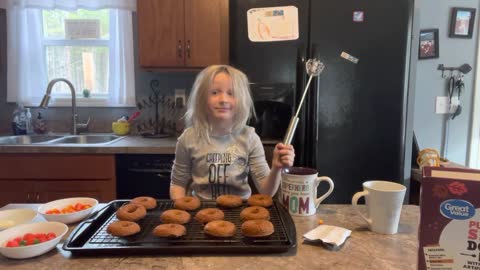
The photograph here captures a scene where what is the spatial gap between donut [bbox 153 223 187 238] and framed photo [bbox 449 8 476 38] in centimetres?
251

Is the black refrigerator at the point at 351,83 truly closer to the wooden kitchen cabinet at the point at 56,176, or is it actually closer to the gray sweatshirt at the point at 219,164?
the gray sweatshirt at the point at 219,164

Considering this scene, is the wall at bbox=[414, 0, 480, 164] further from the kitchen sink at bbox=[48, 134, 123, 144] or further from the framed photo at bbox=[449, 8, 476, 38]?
the kitchen sink at bbox=[48, 134, 123, 144]

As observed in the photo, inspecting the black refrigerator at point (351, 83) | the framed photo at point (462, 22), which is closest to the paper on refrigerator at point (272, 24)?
the black refrigerator at point (351, 83)

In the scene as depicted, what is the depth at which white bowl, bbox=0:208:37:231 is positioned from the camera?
2.79ft

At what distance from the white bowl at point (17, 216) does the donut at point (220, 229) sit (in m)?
0.47

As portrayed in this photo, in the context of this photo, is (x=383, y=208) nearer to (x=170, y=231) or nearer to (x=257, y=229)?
(x=257, y=229)

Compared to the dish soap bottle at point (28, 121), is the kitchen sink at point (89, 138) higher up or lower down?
lower down

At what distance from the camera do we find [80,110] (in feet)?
8.68

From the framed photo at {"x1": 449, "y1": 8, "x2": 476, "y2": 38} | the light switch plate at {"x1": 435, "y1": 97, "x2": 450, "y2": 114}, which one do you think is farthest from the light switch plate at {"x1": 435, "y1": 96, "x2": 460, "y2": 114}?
the framed photo at {"x1": 449, "y1": 8, "x2": 476, "y2": 38}

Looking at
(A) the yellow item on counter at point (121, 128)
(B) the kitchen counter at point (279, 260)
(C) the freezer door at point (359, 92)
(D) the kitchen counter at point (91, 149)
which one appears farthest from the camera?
(A) the yellow item on counter at point (121, 128)

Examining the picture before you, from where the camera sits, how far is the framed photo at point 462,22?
243 centimetres

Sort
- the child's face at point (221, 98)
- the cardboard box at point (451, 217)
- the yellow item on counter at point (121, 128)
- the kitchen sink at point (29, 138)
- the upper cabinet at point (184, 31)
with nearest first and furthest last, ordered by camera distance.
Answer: the cardboard box at point (451, 217), the child's face at point (221, 98), the upper cabinet at point (184, 31), the kitchen sink at point (29, 138), the yellow item on counter at point (121, 128)

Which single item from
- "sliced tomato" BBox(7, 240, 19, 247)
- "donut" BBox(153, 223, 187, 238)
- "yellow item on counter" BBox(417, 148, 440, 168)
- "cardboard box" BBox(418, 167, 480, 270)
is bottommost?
"yellow item on counter" BBox(417, 148, 440, 168)

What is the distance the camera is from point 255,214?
81cm
